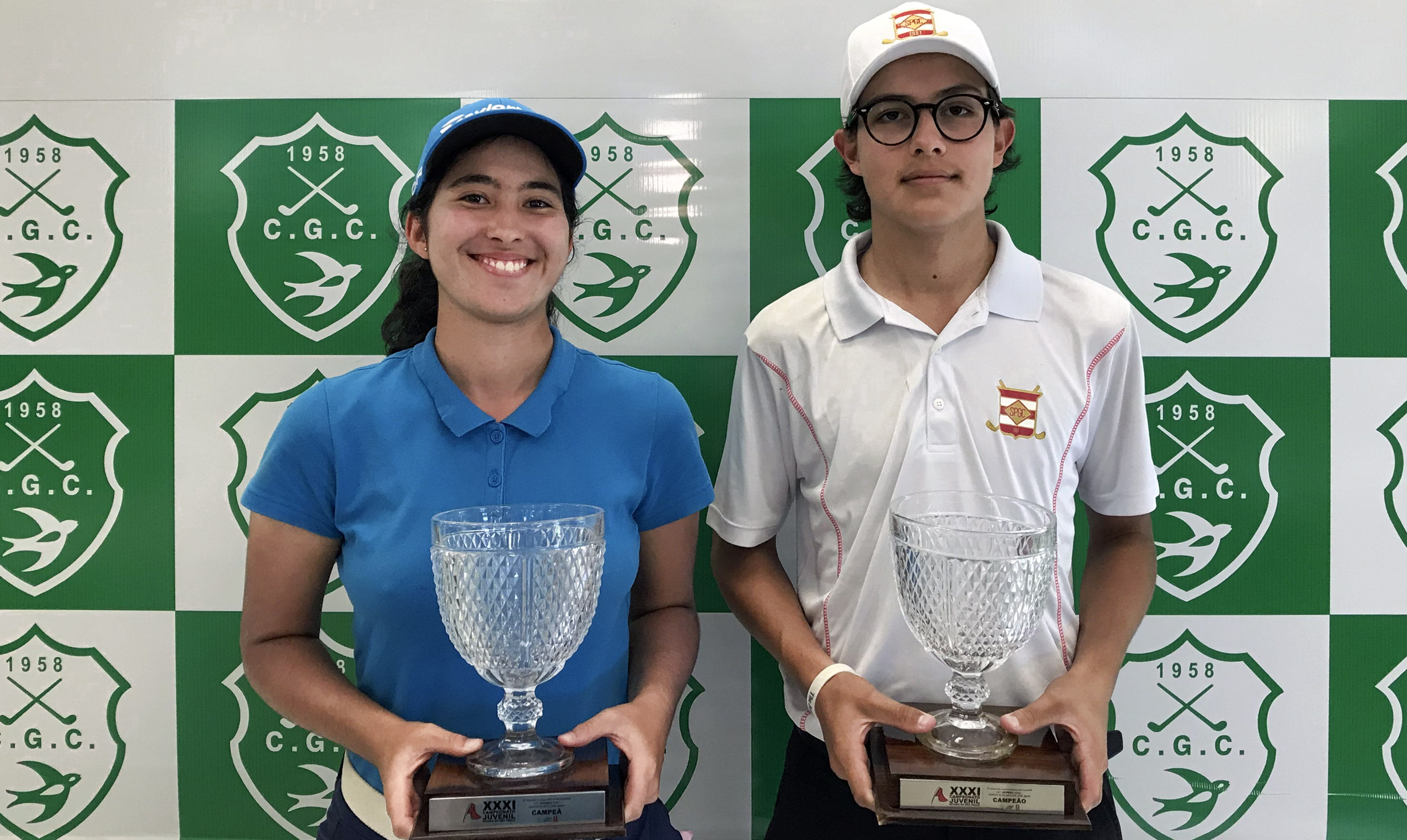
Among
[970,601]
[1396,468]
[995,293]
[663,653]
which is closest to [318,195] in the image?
[663,653]

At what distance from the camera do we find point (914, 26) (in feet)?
3.88

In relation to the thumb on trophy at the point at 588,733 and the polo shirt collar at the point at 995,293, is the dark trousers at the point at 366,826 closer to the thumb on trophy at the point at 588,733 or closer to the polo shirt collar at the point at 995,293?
the thumb on trophy at the point at 588,733

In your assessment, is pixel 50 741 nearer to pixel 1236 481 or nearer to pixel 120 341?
pixel 120 341

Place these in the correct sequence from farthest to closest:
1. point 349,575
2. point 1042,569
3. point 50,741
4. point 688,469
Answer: point 50,741, point 688,469, point 349,575, point 1042,569

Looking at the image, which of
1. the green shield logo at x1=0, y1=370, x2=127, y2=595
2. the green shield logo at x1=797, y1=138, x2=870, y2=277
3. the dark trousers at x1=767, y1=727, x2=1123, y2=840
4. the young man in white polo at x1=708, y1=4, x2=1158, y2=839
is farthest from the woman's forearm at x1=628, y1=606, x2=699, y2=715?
the green shield logo at x1=0, y1=370, x2=127, y2=595

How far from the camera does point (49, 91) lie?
1.66 metres

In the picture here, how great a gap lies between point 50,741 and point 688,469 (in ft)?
4.76

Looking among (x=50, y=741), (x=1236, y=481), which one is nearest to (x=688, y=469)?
(x=1236, y=481)

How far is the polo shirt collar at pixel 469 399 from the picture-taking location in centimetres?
110

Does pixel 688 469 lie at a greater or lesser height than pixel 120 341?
lesser

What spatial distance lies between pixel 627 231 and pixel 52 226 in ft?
3.56

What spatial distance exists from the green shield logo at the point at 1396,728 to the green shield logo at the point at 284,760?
6.37ft

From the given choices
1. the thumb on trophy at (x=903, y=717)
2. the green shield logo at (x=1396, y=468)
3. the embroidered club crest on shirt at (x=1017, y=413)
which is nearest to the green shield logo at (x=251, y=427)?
the thumb on trophy at (x=903, y=717)

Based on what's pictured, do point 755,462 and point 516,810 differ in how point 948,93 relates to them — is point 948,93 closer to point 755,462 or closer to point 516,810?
point 755,462
